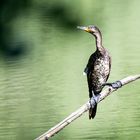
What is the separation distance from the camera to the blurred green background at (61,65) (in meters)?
2.44

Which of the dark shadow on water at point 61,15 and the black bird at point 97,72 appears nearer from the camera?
the black bird at point 97,72

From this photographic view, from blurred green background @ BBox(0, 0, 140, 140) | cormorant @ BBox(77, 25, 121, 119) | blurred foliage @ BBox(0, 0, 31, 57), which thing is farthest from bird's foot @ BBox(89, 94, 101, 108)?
blurred foliage @ BBox(0, 0, 31, 57)

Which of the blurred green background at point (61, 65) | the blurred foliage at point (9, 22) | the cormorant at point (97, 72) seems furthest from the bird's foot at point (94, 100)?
the blurred foliage at point (9, 22)

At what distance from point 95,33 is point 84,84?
1326 mm

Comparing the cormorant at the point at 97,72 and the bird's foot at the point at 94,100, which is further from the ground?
the cormorant at the point at 97,72

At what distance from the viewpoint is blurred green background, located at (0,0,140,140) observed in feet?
8.02

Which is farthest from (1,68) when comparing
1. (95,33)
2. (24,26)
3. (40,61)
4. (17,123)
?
(95,33)

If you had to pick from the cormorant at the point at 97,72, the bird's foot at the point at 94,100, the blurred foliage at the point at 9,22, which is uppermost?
the cormorant at the point at 97,72

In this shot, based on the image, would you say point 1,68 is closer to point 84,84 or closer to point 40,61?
point 40,61

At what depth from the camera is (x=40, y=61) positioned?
3197mm

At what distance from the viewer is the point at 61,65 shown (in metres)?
3.05

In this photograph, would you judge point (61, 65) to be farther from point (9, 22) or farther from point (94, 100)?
point (94, 100)

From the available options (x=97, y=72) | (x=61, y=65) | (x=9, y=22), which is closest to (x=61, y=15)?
(x=9, y=22)

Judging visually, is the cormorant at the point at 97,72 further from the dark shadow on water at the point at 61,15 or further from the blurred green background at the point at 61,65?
the dark shadow on water at the point at 61,15
